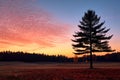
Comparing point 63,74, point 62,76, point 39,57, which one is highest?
point 39,57

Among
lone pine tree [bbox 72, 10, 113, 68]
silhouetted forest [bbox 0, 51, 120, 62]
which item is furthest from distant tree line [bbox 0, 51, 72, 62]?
lone pine tree [bbox 72, 10, 113, 68]

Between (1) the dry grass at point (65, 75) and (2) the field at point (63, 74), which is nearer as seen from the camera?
(1) the dry grass at point (65, 75)

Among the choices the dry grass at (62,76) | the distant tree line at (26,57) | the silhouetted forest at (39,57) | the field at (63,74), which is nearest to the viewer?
the dry grass at (62,76)

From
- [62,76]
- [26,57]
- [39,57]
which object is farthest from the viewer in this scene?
[39,57]

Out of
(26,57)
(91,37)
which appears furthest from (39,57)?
(91,37)

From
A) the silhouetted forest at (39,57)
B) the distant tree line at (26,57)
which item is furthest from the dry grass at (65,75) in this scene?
the distant tree line at (26,57)

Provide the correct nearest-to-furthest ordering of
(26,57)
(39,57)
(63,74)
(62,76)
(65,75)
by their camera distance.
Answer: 1. (62,76)
2. (65,75)
3. (63,74)
4. (26,57)
5. (39,57)

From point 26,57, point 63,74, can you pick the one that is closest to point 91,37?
point 63,74

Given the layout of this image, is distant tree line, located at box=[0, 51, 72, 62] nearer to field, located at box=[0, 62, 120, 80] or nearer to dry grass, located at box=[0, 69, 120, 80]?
field, located at box=[0, 62, 120, 80]

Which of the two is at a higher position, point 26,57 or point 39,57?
point 39,57

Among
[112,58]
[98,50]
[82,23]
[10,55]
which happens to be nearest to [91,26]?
[82,23]

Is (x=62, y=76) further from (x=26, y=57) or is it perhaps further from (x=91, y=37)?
(x=26, y=57)

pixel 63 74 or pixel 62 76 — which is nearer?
pixel 62 76

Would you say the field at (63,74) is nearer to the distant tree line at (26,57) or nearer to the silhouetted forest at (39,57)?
the silhouetted forest at (39,57)
